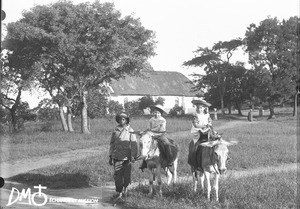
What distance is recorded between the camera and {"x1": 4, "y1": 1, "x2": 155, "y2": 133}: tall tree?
20141 mm

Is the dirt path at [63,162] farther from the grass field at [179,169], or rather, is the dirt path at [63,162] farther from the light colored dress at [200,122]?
the light colored dress at [200,122]

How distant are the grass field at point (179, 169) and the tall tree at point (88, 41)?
2689mm

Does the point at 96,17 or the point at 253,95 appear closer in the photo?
the point at 96,17

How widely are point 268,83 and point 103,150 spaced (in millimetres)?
18034

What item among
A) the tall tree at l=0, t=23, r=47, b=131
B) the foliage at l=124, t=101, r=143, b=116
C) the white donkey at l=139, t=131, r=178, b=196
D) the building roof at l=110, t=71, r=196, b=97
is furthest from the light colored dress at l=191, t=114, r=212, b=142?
the building roof at l=110, t=71, r=196, b=97

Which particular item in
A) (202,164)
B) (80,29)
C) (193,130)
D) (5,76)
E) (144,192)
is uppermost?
(80,29)

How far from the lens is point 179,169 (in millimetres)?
12094

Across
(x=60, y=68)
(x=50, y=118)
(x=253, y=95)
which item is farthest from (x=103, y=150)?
(x=253, y=95)

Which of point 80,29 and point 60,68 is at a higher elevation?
point 80,29

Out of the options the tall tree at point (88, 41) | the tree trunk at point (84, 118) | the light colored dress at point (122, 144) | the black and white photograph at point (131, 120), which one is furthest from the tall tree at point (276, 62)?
the light colored dress at point (122, 144)

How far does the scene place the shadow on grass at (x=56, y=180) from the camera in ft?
34.6

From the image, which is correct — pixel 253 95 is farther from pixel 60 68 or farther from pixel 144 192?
pixel 144 192

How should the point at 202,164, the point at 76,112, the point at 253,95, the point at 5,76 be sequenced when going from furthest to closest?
the point at 253,95, the point at 76,112, the point at 5,76, the point at 202,164

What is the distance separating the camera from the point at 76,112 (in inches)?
968
